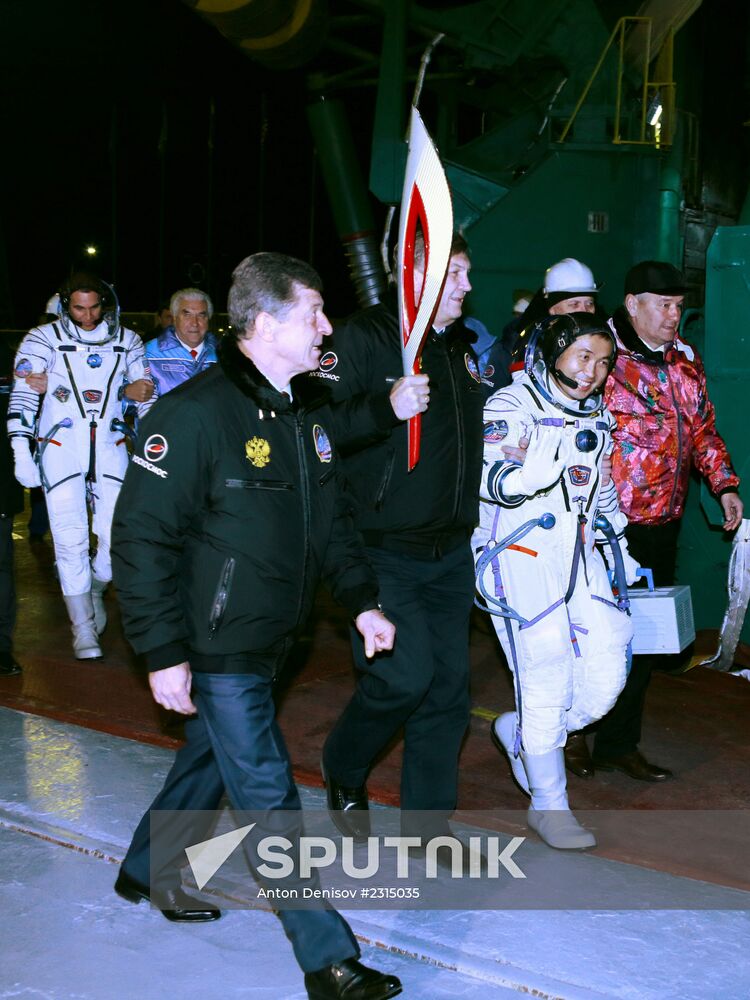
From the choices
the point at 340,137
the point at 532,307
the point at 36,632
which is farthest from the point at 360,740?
the point at 340,137

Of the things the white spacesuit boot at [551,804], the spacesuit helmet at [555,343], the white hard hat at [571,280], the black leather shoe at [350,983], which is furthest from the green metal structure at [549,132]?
the black leather shoe at [350,983]

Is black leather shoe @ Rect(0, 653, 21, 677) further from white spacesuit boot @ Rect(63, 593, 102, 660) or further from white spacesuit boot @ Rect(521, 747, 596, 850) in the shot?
white spacesuit boot @ Rect(521, 747, 596, 850)

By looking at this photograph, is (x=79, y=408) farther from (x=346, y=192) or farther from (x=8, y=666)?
(x=346, y=192)

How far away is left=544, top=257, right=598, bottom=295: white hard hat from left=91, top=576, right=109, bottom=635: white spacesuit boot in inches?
127

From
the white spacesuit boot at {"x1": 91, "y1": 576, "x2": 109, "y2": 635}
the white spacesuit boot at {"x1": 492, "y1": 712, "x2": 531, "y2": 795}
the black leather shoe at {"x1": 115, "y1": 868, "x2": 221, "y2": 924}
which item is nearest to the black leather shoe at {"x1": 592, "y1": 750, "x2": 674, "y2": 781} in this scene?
the white spacesuit boot at {"x1": 492, "y1": 712, "x2": 531, "y2": 795}

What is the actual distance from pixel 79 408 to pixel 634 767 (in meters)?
3.48

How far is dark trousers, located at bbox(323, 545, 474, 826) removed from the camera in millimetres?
3898

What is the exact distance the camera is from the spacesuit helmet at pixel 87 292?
21.0 ft

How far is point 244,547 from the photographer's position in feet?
10.0

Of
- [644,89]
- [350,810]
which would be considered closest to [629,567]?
[350,810]

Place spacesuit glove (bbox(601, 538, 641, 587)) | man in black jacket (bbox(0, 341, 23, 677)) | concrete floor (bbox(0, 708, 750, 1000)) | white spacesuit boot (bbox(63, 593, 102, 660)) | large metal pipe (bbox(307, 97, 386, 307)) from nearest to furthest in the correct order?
concrete floor (bbox(0, 708, 750, 1000)), spacesuit glove (bbox(601, 538, 641, 587)), man in black jacket (bbox(0, 341, 23, 677)), white spacesuit boot (bbox(63, 593, 102, 660)), large metal pipe (bbox(307, 97, 386, 307))

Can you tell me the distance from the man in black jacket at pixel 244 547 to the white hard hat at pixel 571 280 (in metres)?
2.18

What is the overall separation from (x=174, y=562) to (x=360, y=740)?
1.31 meters

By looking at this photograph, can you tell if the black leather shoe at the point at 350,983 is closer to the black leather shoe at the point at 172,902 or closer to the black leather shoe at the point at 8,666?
the black leather shoe at the point at 172,902
